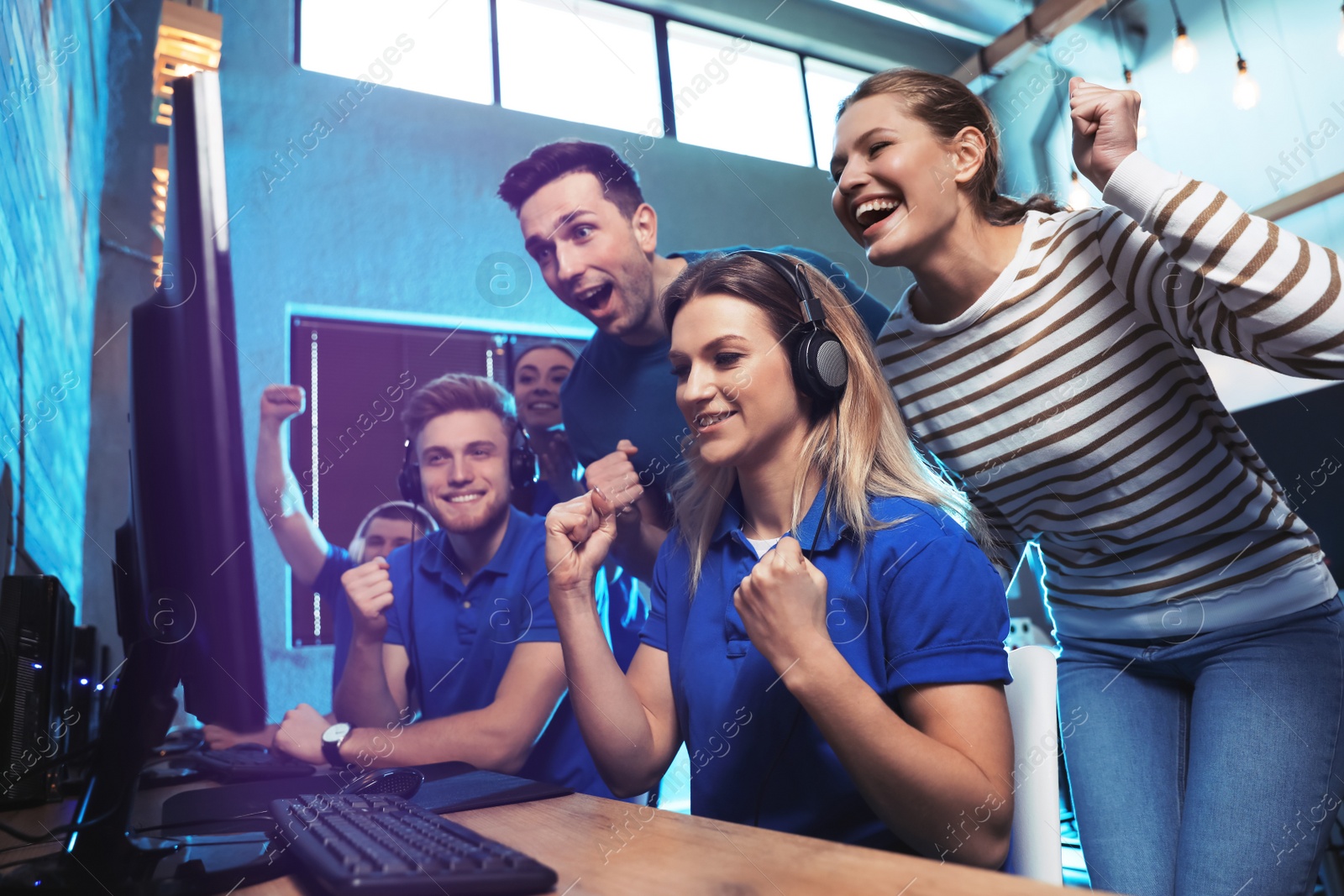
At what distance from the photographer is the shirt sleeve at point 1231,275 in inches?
35.4

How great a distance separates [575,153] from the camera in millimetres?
2461

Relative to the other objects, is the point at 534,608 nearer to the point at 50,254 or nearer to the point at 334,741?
the point at 334,741

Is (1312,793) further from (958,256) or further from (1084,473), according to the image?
(958,256)

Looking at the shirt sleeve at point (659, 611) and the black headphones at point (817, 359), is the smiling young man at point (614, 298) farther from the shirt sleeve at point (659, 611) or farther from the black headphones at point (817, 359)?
the black headphones at point (817, 359)

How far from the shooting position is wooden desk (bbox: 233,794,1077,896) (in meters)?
0.48

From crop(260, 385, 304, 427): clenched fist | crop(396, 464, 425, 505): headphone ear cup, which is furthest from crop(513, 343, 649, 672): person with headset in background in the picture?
crop(260, 385, 304, 427): clenched fist

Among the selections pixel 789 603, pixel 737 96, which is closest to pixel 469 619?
pixel 789 603

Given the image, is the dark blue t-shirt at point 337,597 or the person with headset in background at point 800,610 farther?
the dark blue t-shirt at point 337,597

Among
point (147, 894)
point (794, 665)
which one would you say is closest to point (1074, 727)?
point (794, 665)

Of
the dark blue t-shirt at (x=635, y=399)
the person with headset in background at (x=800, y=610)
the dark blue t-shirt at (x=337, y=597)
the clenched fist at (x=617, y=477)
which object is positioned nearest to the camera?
the person with headset in background at (x=800, y=610)

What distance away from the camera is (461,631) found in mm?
2078

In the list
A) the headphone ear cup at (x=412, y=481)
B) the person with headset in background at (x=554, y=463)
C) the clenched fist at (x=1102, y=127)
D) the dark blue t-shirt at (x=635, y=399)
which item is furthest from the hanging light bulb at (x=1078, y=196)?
the headphone ear cup at (x=412, y=481)

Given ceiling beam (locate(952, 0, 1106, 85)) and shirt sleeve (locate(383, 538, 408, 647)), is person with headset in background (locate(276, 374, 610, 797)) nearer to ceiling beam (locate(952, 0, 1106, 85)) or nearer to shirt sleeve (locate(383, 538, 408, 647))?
shirt sleeve (locate(383, 538, 408, 647))

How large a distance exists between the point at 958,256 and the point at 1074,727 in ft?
2.26
